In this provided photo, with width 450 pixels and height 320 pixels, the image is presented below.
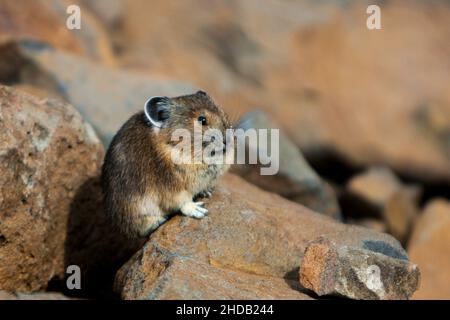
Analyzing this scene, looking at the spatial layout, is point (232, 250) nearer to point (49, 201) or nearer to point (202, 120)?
point (202, 120)

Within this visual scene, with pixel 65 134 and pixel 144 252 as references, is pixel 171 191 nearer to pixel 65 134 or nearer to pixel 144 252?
pixel 144 252

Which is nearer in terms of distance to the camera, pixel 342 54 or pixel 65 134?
pixel 65 134

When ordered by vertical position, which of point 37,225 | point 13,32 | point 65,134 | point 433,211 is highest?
point 13,32

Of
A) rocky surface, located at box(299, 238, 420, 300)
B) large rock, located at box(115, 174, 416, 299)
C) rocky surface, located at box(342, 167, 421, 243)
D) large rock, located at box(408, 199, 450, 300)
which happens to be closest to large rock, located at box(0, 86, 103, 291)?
large rock, located at box(115, 174, 416, 299)

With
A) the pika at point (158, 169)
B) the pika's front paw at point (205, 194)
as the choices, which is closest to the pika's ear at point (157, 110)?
the pika at point (158, 169)

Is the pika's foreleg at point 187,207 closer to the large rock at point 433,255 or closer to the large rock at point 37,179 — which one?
the large rock at point 37,179

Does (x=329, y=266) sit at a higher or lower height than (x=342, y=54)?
lower
